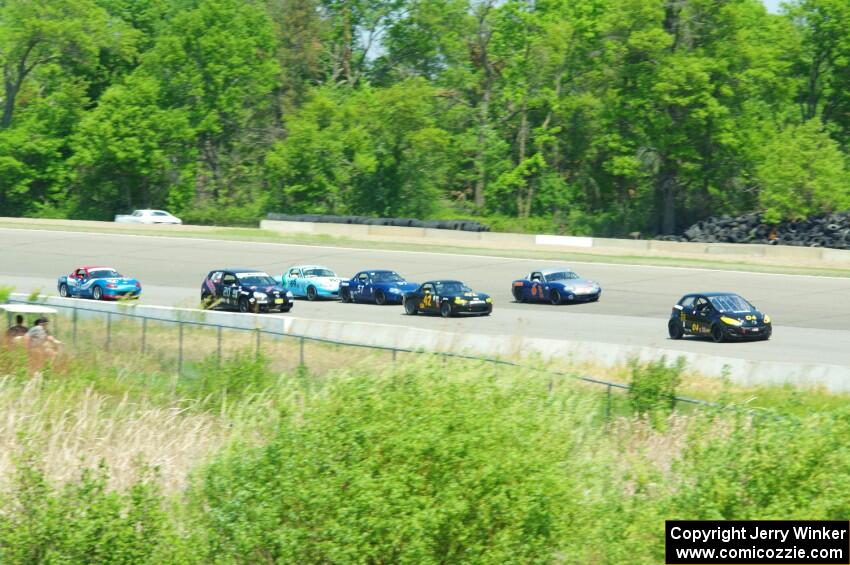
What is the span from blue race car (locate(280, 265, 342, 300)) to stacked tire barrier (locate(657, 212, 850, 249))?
2256cm

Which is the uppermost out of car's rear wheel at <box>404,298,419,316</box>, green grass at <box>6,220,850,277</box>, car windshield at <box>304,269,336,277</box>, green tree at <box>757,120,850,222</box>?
green tree at <box>757,120,850,222</box>

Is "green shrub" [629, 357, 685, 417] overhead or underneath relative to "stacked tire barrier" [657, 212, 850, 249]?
underneath

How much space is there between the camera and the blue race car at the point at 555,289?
3859 cm

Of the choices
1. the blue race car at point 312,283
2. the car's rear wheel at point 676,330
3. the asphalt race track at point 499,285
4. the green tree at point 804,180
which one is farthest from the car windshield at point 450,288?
the green tree at point 804,180

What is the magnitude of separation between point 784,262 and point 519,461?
39.3 metres

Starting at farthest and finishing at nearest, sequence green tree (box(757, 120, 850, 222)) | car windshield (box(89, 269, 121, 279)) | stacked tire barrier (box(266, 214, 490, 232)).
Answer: stacked tire barrier (box(266, 214, 490, 232))
green tree (box(757, 120, 850, 222))
car windshield (box(89, 269, 121, 279))

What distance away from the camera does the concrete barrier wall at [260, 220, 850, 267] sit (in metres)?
49.0

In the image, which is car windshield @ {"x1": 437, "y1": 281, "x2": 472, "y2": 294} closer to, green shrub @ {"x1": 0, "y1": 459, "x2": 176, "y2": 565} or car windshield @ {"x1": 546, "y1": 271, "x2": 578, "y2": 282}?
car windshield @ {"x1": 546, "y1": 271, "x2": 578, "y2": 282}

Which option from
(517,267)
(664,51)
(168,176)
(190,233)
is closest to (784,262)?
(517,267)

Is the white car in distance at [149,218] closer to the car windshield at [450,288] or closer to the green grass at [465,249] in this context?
the green grass at [465,249]

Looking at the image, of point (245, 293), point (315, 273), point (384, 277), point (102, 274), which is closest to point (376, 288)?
point (384, 277)

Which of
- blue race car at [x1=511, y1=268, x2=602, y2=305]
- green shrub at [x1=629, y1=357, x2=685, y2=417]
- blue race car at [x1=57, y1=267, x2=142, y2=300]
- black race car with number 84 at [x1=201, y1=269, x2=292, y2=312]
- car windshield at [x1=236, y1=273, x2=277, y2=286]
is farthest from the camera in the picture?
blue race car at [x1=57, y1=267, x2=142, y2=300]

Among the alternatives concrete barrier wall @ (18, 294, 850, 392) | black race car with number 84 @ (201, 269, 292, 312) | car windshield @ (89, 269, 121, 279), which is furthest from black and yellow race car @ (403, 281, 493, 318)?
car windshield @ (89, 269, 121, 279)

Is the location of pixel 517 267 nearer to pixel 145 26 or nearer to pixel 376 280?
pixel 376 280
